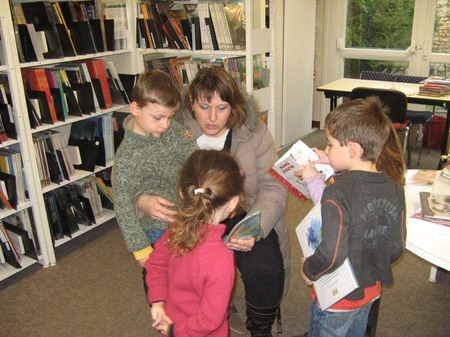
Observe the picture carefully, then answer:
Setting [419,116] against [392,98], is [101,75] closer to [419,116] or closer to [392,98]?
[392,98]

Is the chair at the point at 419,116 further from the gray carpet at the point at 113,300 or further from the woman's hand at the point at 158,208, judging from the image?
the woman's hand at the point at 158,208

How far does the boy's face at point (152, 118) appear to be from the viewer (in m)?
1.61

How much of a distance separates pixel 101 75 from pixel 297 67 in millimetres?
2552

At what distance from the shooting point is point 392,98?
Result: 363cm

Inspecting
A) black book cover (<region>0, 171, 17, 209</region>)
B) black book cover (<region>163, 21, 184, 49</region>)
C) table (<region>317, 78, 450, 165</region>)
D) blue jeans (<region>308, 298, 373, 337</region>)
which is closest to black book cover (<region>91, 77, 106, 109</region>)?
black book cover (<region>163, 21, 184, 49</region>)

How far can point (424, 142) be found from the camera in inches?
188

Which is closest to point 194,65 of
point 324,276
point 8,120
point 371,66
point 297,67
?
point 8,120

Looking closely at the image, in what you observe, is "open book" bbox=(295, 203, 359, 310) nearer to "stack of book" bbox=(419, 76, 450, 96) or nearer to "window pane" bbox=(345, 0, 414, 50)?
"stack of book" bbox=(419, 76, 450, 96)

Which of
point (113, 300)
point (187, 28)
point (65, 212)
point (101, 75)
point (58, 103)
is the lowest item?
point (113, 300)

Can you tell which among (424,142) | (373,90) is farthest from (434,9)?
(373,90)

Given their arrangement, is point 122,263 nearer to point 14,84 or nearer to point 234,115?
point 14,84

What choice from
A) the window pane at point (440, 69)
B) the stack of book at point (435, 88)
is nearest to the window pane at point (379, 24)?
the window pane at point (440, 69)

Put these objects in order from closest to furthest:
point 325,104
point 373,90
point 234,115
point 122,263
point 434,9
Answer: point 234,115, point 122,263, point 373,90, point 434,9, point 325,104

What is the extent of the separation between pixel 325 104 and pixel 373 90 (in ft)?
6.17
